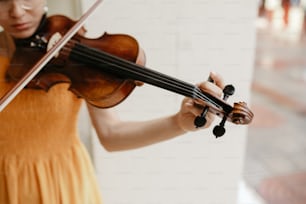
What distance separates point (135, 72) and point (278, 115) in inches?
75.7

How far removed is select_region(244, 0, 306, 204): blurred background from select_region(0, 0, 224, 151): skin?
1.26 feet

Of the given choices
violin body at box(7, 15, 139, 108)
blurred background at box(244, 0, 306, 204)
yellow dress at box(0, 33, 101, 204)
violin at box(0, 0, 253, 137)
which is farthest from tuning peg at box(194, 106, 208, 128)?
blurred background at box(244, 0, 306, 204)

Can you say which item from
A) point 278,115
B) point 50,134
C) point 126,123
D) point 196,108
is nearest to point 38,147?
point 50,134

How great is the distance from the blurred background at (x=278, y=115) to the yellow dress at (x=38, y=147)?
493 millimetres

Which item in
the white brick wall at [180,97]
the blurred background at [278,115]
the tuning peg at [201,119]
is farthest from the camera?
the blurred background at [278,115]

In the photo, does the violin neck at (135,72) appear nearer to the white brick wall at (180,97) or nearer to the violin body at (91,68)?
the violin body at (91,68)

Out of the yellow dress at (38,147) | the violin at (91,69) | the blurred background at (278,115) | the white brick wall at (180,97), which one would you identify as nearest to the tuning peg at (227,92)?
the violin at (91,69)

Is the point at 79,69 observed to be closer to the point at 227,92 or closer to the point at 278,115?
the point at 227,92

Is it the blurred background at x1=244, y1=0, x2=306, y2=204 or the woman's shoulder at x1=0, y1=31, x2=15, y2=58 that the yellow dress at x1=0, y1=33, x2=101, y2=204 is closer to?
the woman's shoulder at x1=0, y1=31, x2=15, y2=58

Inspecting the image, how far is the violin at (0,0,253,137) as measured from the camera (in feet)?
1.82

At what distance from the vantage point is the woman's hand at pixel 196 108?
0.55 metres

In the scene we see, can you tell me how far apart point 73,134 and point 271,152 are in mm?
1454

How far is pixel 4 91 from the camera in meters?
0.58

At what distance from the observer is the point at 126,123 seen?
2.30 ft
